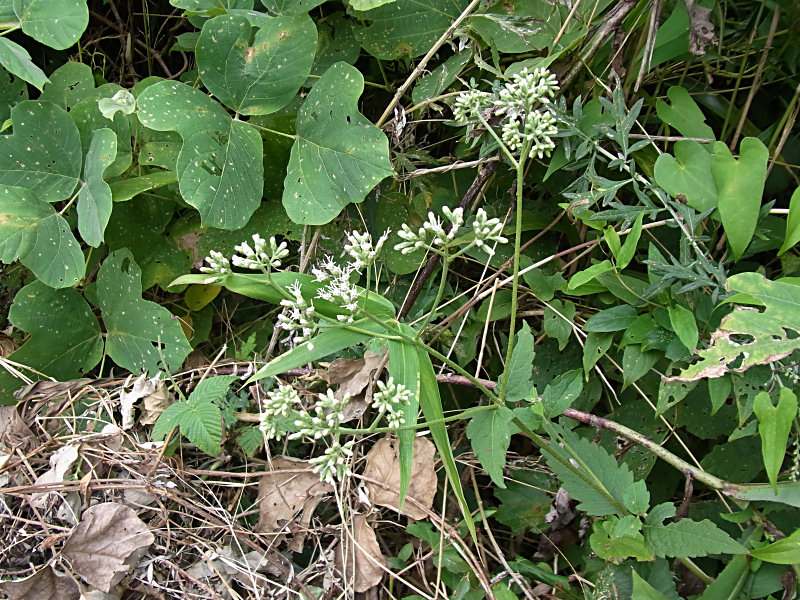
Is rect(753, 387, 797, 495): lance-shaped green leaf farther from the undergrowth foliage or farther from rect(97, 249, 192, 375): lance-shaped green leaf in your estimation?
rect(97, 249, 192, 375): lance-shaped green leaf

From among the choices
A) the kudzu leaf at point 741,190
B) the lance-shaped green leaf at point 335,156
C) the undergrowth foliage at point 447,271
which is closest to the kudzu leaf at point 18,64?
the undergrowth foliage at point 447,271

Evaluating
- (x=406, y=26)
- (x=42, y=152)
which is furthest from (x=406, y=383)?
(x=42, y=152)

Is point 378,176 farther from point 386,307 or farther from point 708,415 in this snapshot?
point 708,415

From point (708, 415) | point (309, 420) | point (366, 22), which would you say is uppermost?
point (366, 22)

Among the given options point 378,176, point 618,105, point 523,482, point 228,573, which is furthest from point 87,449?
point 618,105

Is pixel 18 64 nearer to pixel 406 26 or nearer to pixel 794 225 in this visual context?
pixel 406 26

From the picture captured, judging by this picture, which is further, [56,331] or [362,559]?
[56,331]
